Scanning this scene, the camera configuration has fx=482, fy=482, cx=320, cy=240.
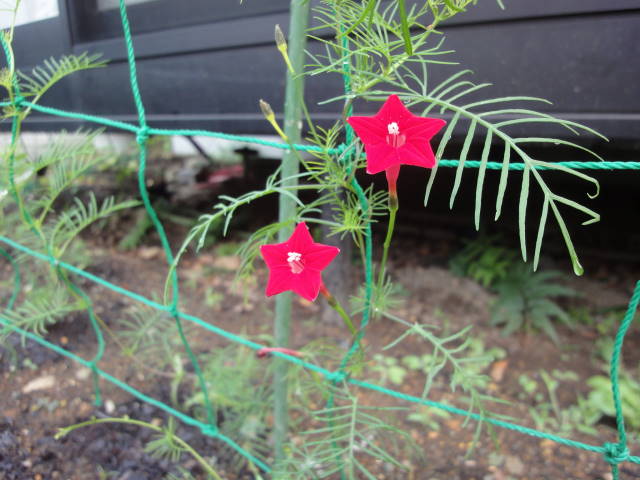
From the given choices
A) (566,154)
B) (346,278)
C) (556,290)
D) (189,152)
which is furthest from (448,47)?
(189,152)

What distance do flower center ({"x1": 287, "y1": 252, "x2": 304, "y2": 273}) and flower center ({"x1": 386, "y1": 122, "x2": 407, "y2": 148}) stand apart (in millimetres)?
179

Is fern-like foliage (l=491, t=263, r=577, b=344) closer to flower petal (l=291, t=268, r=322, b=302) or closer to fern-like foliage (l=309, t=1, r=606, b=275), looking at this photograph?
fern-like foliage (l=309, t=1, r=606, b=275)

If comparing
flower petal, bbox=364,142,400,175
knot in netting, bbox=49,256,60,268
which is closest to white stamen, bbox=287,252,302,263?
flower petal, bbox=364,142,400,175

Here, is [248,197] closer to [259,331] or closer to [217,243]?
[259,331]

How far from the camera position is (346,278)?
186 centimetres

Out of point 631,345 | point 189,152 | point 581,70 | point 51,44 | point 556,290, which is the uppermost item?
point 51,44

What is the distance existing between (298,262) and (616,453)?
54 cm

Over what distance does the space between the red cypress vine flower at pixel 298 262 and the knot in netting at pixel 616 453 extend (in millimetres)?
493

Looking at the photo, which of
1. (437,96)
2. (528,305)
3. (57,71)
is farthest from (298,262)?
(528,305)

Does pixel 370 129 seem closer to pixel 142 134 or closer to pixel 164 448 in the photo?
pixel 142 134

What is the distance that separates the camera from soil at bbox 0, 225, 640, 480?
1205 millimetres

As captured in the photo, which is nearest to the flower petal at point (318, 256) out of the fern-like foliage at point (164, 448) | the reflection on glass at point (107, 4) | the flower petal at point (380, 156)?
the flower petal at point (380, 156)

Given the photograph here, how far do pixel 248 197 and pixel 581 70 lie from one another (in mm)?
989

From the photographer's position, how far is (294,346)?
180 centimetres
